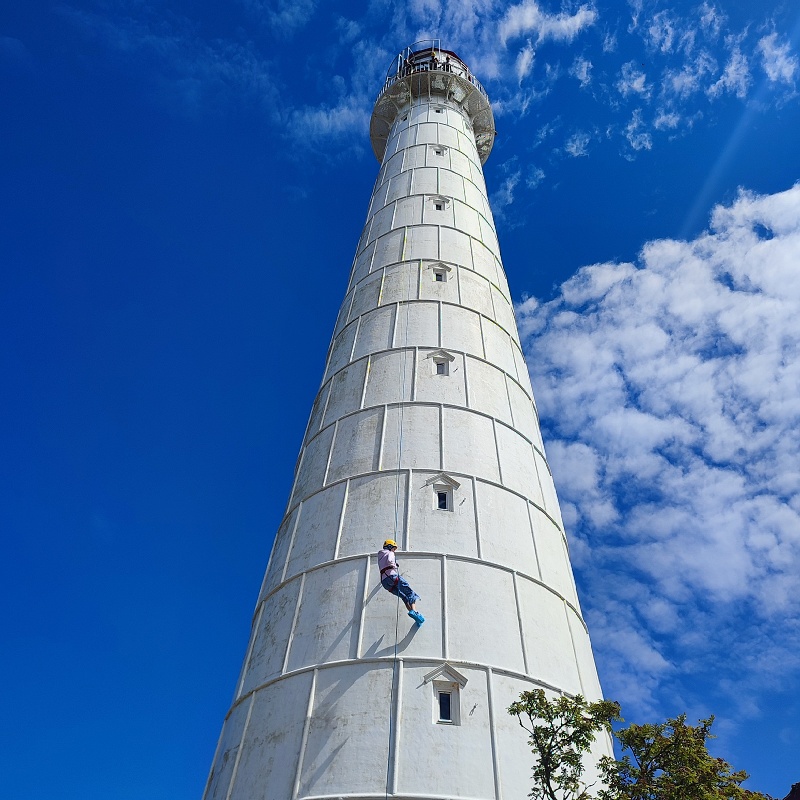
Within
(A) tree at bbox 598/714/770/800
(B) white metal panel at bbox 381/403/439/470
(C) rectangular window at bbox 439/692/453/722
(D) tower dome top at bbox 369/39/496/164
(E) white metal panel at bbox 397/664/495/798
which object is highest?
(D) tower dome top at bbox 369/39/496/164

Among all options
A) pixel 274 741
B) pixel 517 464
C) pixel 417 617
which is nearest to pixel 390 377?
pixel 517 464

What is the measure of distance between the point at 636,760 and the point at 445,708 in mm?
3837

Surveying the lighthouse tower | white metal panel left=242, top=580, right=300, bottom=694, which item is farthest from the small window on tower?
white metal panel left=242, top=580, right=300, bottom=694

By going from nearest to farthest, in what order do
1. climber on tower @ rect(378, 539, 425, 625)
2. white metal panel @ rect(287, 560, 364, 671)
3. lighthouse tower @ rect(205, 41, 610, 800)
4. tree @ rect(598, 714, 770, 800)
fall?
tree @ rect(598, 714, 770, 800) < lighthouse tower @ rect(205, 41, 610, 800) < climber on tower @ rect(378, 539, 425, 625) < white metal panel @ rect(287, 560, 364, 671)

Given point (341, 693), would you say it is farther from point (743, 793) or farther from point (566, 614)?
point (743, 793)

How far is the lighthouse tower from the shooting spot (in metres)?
11.1

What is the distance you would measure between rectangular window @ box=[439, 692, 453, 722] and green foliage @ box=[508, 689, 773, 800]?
299 cm

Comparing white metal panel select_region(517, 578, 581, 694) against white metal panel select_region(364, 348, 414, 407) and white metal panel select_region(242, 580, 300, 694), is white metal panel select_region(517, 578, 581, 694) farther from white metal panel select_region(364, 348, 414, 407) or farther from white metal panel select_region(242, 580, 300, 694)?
white metal panel select_region(364, 348, 414, 407)

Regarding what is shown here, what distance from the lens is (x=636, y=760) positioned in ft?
27.4

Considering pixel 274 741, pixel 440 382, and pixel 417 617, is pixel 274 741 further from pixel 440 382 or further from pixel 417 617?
pixel 440 382

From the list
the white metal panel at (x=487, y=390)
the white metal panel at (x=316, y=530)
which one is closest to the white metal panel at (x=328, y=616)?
the white metal panel at (x=316, y=530)

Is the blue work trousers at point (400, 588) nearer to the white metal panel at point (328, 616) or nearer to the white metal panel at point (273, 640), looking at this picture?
the white metal panel at point (328, 616)

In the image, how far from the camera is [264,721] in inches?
484

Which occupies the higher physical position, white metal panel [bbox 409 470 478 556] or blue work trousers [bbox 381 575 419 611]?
white metal panel [bbox 409 470 478 556]
